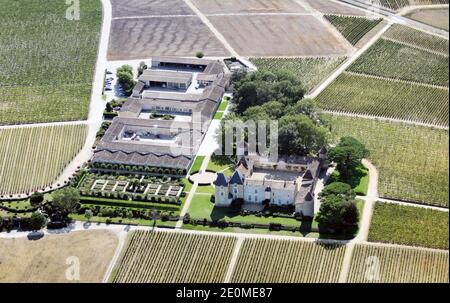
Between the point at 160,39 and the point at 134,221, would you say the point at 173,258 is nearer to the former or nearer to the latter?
the point at 134,221

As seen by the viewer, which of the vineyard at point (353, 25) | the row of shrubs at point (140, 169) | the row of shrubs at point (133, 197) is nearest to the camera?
the row of shrubs at point (133, 197)

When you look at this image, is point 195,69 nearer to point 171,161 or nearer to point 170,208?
point 171,161

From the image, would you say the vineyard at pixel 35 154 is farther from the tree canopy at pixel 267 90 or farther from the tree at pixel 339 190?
the tree at pixel 339 190

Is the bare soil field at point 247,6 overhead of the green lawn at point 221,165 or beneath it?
beneath

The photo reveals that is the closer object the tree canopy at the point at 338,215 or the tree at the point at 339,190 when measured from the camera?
the tree canopy at the point at 338,215

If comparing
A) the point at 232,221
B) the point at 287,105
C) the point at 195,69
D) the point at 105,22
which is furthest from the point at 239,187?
the point at 105,22

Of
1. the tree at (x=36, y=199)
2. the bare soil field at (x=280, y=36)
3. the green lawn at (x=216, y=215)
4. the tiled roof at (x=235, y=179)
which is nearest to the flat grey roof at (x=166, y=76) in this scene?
the bare soil field at (x=280, y=36)
